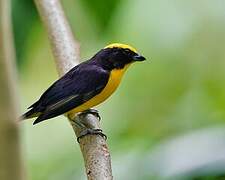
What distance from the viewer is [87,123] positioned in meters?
2.23

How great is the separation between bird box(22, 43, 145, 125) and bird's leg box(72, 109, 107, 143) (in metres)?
0.02

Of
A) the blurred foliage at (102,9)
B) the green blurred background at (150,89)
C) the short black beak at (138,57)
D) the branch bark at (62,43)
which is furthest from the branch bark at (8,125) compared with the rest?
the short black beak at (138,57)

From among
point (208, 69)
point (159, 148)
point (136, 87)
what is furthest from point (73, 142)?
point (159, 148)

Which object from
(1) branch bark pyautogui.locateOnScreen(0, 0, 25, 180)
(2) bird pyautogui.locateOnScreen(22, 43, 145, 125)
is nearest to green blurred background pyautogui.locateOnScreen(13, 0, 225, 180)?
(2) bird pyautogui.locateOnScreen(22, 43, 145, 125)

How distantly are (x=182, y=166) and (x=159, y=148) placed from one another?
112 millimetres

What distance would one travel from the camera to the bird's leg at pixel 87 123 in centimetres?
199

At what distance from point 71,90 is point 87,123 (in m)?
0.18

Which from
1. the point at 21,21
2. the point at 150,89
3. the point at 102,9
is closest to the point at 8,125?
the point at 21,21

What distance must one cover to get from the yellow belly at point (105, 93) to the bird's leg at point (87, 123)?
0.03 m

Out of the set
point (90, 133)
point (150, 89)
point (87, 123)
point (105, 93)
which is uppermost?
point (150, 89)

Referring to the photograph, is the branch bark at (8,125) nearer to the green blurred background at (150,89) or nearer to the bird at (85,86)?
the green blurred background at (150,89)

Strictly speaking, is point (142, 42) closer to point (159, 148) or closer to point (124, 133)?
point (124, 133)

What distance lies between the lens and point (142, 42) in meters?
3.41

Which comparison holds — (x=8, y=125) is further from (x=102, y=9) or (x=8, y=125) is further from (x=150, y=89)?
(x=150, y=89)
